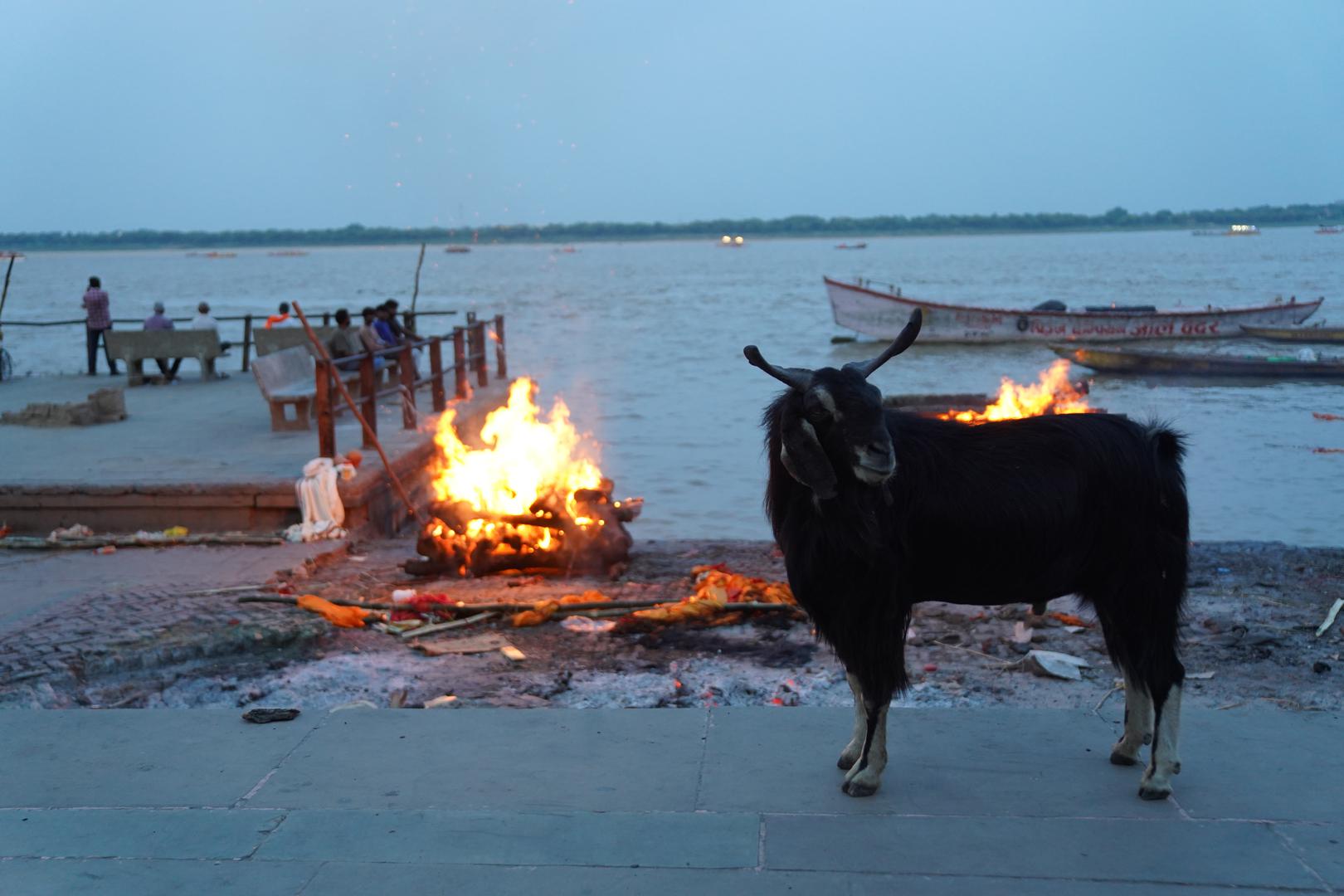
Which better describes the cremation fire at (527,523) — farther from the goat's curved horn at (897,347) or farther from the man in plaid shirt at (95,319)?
the man in plaid shirt at (95,319)

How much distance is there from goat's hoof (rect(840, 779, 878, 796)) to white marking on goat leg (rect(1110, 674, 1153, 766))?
0.99 metres

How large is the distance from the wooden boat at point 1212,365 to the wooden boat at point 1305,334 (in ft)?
29.7

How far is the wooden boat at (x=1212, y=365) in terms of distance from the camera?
24.9 meters

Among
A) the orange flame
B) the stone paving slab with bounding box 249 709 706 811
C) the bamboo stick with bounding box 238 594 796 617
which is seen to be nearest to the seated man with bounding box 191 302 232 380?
the orange flame

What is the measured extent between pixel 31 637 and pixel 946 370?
28605 mm

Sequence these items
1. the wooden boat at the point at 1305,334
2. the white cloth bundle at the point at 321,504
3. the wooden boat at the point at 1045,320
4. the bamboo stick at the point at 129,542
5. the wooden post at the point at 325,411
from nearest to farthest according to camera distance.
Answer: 1. the bamboo stick at the point at 129,542
2. the white cloth bundle at the point at 321,504
3. the wooden post at the point at 325,411
4. the wooden boat at the point at 1305,334
5. the wooden boat at the point at 1045,320

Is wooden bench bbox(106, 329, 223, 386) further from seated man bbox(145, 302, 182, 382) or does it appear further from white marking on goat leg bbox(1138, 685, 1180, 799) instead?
white marking on goat leg bbox(1138, 685, 1180, 799)

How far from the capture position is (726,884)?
376cm

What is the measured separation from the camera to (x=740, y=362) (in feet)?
108

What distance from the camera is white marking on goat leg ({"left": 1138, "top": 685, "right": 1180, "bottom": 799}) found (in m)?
4.31

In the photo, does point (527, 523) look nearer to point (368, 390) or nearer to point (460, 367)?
point (368, 390)

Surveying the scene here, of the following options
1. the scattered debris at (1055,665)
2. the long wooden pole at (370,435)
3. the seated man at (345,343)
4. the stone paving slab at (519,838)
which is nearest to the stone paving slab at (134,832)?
the stone paving slab at (519,838)

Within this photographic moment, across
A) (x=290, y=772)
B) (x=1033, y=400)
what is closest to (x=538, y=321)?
(x=1033, y=400)

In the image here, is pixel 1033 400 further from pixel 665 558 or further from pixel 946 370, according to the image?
pixel 946 370
